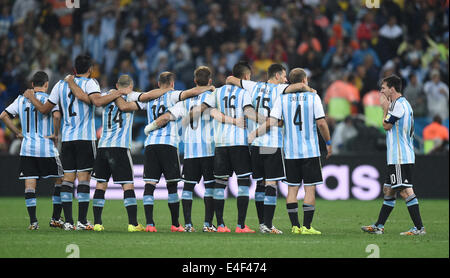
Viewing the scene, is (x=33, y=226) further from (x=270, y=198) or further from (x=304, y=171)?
(x=304, y=171)

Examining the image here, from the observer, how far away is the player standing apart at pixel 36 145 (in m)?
12.2

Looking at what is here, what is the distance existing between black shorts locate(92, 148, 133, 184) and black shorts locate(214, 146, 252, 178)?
121cm

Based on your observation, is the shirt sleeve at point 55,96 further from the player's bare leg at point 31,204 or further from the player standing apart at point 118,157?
the player's bare leg at point 31,204

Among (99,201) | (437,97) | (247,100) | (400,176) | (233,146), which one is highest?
(437,97)

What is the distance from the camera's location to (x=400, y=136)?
11805mm

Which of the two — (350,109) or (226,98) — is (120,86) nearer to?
(226,98)

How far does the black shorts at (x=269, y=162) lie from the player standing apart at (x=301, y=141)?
4.6 inches

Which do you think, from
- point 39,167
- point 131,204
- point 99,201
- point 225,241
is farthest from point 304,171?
point 39,167

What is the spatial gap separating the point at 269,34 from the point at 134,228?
1218cm

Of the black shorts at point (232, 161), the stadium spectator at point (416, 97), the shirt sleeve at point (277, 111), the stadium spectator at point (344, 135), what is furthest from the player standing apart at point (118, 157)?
the stadium spectator at point (416, 97)

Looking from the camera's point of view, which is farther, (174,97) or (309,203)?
(174,97)

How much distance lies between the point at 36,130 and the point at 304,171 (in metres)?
3.88

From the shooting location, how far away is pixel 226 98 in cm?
1184
